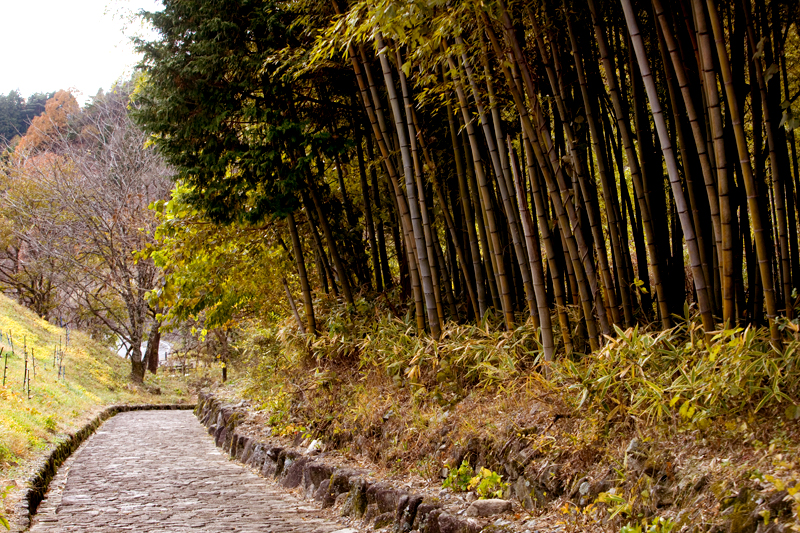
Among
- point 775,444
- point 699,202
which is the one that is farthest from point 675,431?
point 699,202

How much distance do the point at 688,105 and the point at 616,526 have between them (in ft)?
5.86

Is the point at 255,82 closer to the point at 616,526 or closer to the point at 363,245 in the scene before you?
the point at 363,245

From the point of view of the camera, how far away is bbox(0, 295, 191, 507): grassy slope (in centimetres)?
508

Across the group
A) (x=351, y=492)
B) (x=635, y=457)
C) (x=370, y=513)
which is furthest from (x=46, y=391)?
(x=635, y=457)

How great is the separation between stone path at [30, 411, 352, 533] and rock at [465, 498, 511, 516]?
42.0 inches

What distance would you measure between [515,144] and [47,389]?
7.41 metres

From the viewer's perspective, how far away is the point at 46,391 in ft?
27.9

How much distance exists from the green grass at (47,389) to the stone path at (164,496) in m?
0.41

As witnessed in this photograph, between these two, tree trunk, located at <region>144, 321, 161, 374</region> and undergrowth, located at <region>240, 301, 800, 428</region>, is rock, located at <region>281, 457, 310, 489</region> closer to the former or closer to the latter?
undergrowth, located at <region>240, 301, 800, 428</region>

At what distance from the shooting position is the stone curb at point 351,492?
9.93ft

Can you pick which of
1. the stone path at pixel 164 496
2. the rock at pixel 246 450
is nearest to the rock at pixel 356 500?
the stone path at pixel 164 496

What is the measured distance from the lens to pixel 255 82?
6.12 m

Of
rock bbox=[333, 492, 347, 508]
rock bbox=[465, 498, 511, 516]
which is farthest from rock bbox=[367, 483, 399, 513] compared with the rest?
rock bbox=[465, 498, 511, 516]

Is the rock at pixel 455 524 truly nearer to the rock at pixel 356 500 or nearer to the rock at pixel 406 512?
the rock at pixel 406 512
